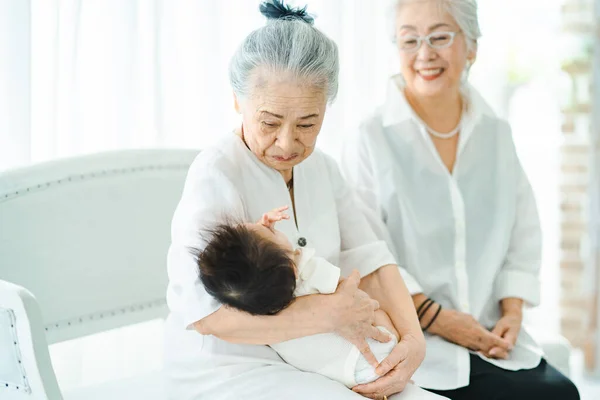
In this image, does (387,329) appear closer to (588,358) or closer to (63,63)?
(63,63)

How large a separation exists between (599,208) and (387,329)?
94.0 inches

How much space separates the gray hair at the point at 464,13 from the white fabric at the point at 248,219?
63cm

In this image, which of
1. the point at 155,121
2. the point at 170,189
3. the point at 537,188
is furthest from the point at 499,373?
the point at 537,188

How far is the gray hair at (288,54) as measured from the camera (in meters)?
1.52

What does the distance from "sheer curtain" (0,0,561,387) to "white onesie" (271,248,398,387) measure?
0.89 metres

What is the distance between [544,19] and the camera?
3.99m

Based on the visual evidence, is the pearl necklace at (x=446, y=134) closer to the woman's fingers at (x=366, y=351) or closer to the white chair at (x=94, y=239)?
the white chair at (x=94, y=239)

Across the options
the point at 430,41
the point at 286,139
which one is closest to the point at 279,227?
the point at 286,139

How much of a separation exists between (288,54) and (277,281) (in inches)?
18.9

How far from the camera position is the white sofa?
191cm

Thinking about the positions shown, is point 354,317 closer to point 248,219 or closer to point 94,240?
point 248,219

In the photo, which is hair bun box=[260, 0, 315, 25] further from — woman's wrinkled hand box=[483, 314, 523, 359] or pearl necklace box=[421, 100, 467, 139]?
woman's wrinkled hand box=[483, 314, 523, 359]

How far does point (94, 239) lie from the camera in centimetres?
204

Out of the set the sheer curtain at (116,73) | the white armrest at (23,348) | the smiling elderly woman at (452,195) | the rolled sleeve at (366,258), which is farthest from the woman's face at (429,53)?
the white armrest at (23,348)
